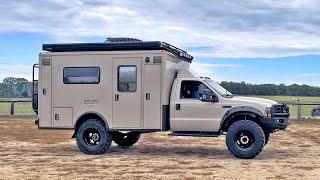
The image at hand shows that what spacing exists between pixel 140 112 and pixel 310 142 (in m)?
6.65

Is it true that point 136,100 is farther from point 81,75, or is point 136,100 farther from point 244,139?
point 244,139

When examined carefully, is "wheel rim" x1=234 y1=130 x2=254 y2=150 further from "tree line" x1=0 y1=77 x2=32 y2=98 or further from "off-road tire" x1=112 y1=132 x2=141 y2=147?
"tree line" x1=0 y1=77 x2=32 y2=98

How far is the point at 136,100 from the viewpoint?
14070 mm

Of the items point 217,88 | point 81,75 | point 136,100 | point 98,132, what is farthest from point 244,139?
point 81,75

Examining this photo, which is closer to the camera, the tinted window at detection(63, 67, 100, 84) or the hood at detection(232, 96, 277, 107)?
the hood at detection(232, 96, 277, 107)

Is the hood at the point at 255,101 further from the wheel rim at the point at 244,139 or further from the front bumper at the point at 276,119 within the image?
the wheel rim at the point at 244,139

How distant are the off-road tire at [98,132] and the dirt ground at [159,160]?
0.24 m

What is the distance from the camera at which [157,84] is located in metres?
13.9

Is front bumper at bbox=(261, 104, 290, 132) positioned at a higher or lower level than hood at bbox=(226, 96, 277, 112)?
lower

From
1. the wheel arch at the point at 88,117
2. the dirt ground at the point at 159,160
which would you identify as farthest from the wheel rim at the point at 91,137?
the dirt ground at the point at 159,160

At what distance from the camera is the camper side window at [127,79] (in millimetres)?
14094

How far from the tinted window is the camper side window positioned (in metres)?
0.62

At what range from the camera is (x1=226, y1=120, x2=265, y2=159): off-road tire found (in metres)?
13.2

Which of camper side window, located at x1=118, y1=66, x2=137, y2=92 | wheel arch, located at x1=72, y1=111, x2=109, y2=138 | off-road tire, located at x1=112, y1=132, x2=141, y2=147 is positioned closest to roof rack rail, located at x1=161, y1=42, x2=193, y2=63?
camper side window, located at x1=118, y1=66, x2=137, y2=92
